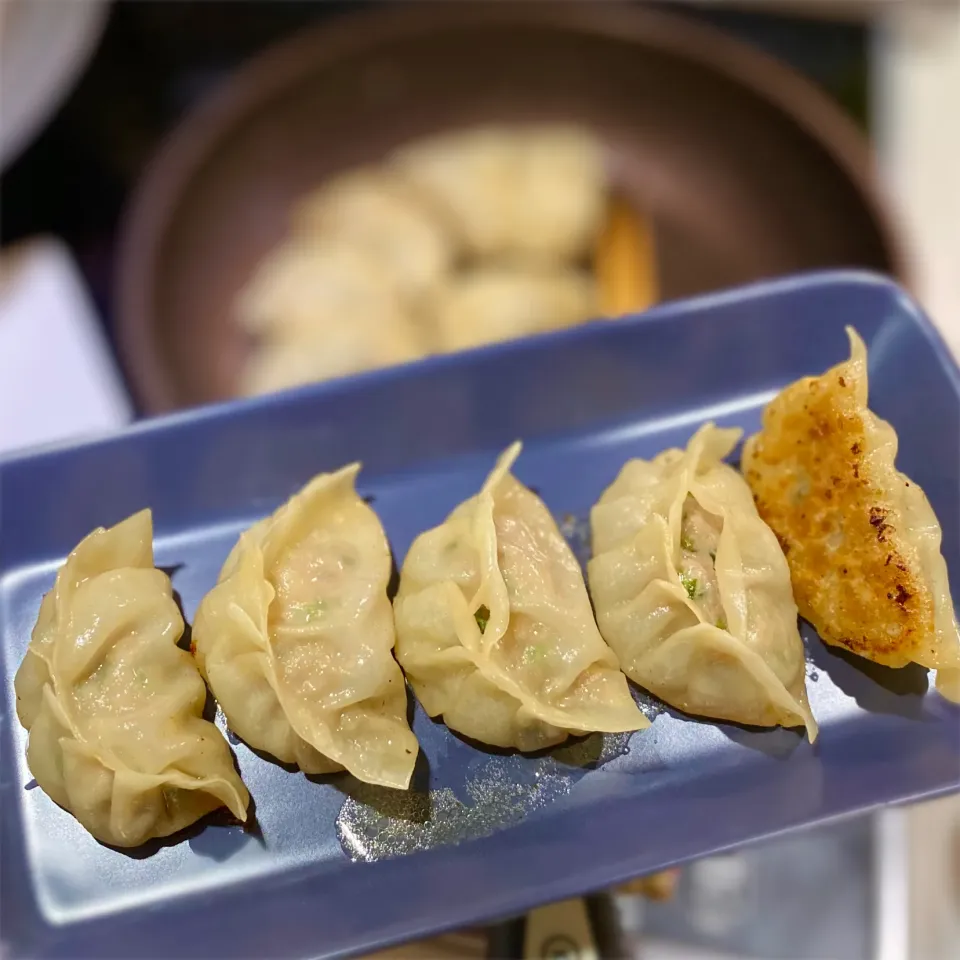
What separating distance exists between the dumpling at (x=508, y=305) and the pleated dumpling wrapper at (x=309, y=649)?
1303 millimetres

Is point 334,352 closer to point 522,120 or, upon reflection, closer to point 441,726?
point 522,120

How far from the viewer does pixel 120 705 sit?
1.34 metres

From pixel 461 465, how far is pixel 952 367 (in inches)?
34.1

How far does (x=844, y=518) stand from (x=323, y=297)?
1851 millimetres

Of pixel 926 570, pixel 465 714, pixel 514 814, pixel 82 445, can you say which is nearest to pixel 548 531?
pixel 465 714

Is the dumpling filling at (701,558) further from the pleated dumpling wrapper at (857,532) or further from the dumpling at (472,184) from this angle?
the dumpling at (472,184)

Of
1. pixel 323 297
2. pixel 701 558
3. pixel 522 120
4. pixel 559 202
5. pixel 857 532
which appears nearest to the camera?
pixel 857 532

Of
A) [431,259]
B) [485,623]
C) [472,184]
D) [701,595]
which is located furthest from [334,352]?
[701,595]

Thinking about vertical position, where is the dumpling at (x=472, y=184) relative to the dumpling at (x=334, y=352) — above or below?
above

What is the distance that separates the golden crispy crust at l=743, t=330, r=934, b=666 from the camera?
4.24 ft

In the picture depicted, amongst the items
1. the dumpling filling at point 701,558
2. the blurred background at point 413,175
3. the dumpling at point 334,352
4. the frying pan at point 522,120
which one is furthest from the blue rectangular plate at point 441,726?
the frying pan at point 522,120

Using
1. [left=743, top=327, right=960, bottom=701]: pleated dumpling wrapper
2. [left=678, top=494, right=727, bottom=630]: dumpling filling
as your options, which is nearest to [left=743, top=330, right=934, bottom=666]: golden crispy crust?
[left=743, top=327, right=960, bottom=701]: pleated dumpling wrapper

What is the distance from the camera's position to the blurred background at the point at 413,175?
2674 mm

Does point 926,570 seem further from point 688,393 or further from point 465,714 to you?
point 465,714
